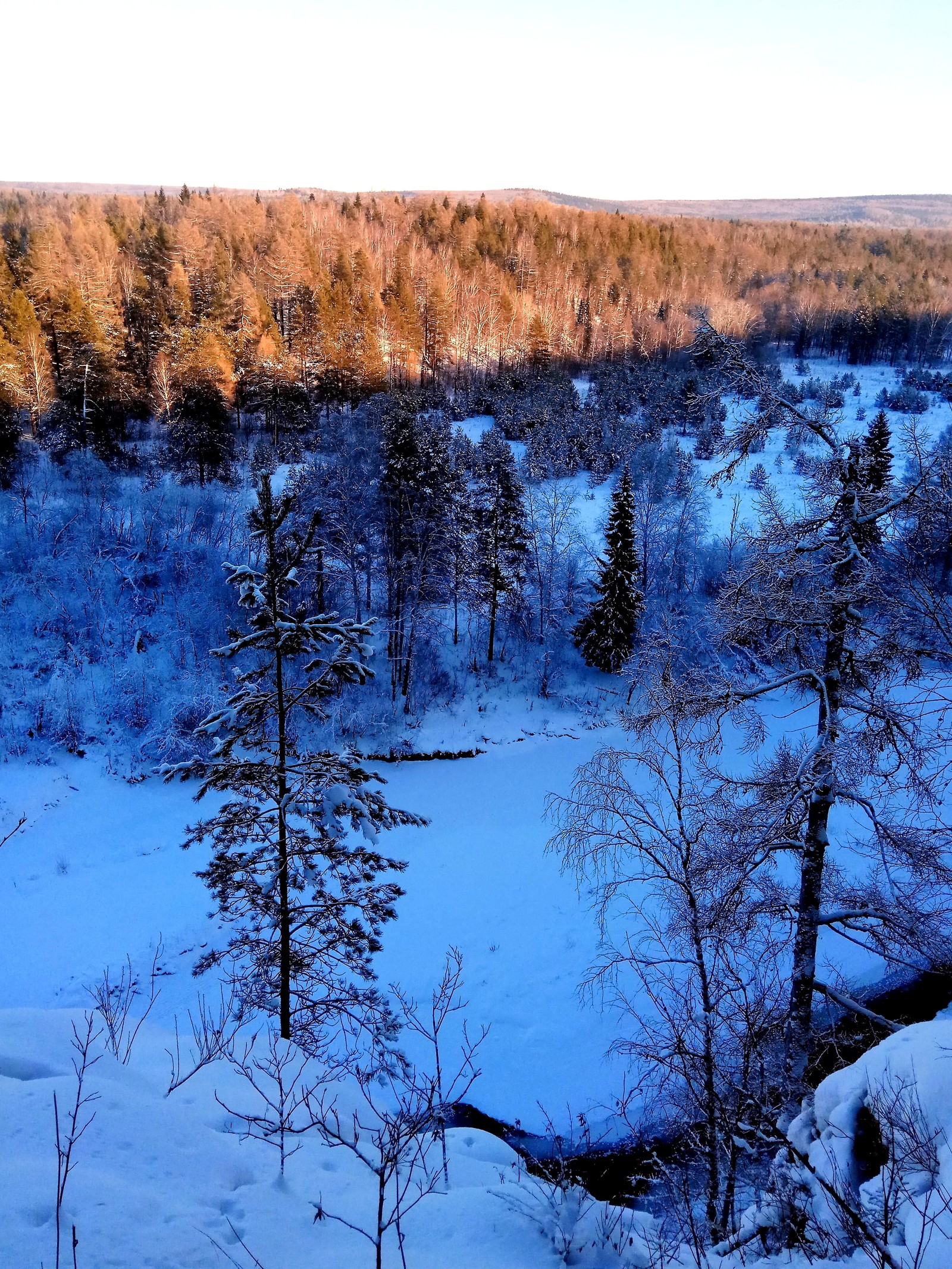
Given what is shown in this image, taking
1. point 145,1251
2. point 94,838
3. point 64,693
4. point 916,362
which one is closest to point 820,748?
point 145,1251

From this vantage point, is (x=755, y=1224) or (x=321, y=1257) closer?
(x=321, y=1257)

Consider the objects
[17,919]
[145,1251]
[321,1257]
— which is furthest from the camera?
[17,919]

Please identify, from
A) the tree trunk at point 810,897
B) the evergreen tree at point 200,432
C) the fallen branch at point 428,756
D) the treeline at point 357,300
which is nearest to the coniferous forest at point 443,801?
the tree trunk at point 810,897

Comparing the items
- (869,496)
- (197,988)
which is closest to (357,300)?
(197,988)

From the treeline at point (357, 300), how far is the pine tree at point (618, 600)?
24.7 feet

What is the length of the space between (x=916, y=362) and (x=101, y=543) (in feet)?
263

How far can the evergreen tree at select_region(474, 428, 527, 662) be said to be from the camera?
88.6 ft

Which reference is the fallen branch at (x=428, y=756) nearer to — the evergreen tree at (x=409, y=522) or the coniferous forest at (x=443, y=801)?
the coniferous forest at (x=443, y=801)

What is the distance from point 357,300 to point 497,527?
33763mm

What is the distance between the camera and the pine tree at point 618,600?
2631 cm

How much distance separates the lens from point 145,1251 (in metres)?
3.58

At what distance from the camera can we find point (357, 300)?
5222 cm

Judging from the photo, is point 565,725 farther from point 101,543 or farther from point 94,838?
point 101,543

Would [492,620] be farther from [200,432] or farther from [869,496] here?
[869,496]
